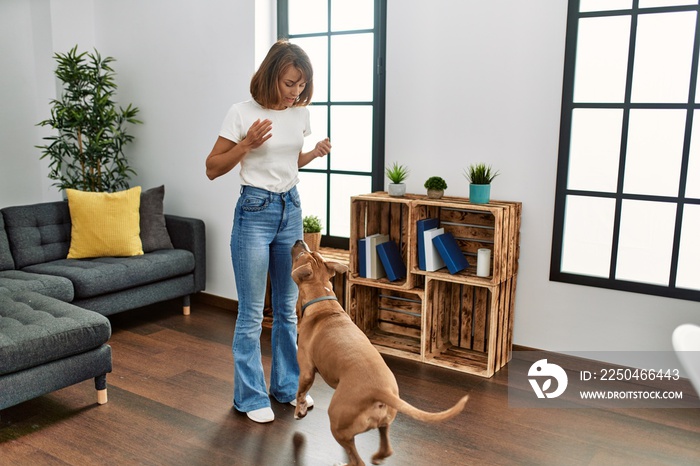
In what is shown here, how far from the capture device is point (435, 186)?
3.45 metres

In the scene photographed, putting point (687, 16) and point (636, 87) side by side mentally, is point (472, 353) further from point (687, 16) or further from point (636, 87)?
point (687, 16)

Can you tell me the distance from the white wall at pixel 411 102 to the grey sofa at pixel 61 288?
32 centimetres

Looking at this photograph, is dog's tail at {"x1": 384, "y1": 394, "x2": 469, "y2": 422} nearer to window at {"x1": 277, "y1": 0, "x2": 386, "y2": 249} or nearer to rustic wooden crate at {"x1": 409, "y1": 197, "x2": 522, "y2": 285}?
rustic wooden crate at {"x1": 409, "y1": 197, "x2": 522, "y2": 285}

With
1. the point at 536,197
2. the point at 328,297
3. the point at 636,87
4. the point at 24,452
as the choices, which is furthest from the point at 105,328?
the point at 636,87

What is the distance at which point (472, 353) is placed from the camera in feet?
11.8

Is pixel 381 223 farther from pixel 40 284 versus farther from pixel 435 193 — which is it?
pixel 40 284

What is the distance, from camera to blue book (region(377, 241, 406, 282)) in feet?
11.8

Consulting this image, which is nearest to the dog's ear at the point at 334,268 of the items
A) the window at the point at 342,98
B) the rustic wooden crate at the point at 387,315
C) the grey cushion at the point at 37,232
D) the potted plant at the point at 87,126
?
the rustic wooden crate at the point at 387,315

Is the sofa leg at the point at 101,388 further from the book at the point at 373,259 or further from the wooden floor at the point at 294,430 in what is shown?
the book at the point at 373,259

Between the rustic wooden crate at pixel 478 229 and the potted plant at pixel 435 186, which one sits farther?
the potted plant at pixel 435 186

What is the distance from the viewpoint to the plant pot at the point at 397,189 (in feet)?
11.7

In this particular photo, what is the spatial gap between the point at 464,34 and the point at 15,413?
2861 mm

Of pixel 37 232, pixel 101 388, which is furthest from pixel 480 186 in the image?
pixel 37 232

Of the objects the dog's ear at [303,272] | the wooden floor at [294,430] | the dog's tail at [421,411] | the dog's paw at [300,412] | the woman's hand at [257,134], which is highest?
the woman's hand at [257,134]
